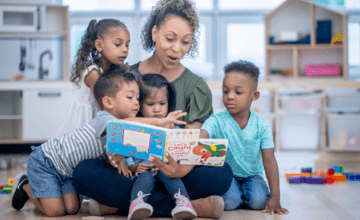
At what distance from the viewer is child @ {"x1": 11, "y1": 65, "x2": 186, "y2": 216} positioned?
1.60 meters

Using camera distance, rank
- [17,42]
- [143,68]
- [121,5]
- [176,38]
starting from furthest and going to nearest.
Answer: [121,5], [17,42], [143,68], [176,38]

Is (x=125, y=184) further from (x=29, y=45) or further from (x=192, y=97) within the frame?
(x=29, y=45)

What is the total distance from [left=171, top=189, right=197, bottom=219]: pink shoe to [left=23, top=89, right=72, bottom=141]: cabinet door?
2677 mm

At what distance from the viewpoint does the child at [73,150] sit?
5.24ft

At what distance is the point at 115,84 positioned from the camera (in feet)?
5.39

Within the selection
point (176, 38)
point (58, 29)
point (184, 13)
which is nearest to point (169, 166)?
point (176, 38)

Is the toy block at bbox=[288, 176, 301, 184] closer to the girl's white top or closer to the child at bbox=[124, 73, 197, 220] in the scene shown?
the child at bbox=[124, 73, 197, 220]

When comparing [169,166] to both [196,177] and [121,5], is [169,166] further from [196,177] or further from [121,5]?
[121,5]

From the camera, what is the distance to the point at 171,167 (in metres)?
1.51

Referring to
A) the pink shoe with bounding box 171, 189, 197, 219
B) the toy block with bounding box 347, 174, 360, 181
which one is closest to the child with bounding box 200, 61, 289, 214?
the pink shoe with bounding box 171, 189, 197, 219

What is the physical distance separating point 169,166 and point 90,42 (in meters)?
0.82

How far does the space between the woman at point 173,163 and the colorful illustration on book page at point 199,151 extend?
0.14 ft

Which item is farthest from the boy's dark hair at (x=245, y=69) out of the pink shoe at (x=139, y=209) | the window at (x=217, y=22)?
the window at (x=217, y=22)

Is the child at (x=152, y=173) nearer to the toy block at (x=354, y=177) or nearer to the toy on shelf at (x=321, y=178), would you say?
the toy on shelf at (x=321, y=178)
